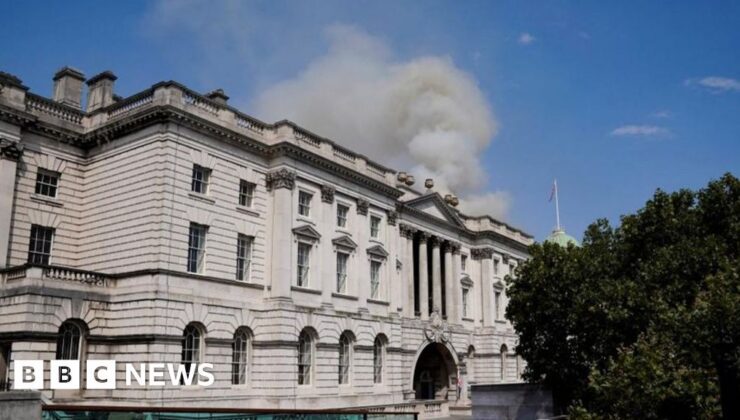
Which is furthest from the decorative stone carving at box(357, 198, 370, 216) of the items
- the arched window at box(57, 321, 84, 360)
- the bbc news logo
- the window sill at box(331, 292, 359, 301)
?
the arched window at box(57, 321, 84, 360)

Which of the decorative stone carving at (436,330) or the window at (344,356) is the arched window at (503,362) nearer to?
the decorative stone carving at (436,330)

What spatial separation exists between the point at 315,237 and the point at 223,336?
816 cm

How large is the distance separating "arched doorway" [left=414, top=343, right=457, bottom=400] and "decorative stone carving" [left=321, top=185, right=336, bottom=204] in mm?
18396

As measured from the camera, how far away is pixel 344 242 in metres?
41.1

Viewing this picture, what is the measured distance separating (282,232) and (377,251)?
29.5 ft

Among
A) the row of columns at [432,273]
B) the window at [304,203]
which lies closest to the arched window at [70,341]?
the window at [304,203]

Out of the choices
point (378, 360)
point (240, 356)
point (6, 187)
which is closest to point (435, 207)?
point (378, 360)

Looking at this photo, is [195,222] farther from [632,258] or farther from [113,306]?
[632,258]

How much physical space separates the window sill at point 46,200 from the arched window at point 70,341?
6766mm

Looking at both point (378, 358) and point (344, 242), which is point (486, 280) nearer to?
point (378, 358)

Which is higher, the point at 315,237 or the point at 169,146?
the point at 169,146

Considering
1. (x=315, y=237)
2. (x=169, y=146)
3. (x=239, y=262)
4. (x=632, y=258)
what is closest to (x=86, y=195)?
(x=169, y=146)

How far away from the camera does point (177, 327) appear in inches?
1219

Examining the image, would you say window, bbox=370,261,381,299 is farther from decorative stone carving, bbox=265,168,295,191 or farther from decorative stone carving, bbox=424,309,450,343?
decorative stone carving, bbox=265,168,295,191
